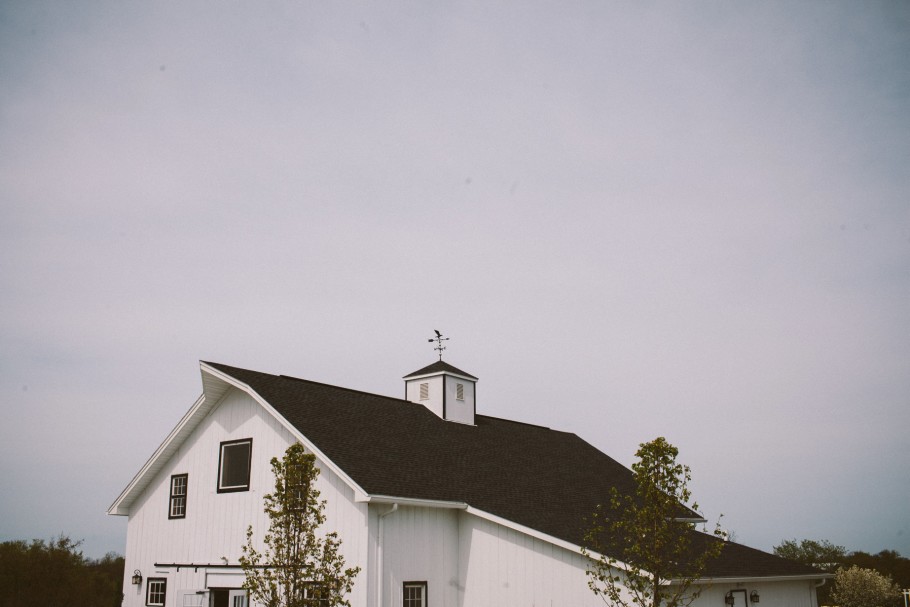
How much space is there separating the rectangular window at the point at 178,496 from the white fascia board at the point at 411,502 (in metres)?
7.19

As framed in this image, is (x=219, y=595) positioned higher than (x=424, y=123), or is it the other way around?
(x=424, y=123)

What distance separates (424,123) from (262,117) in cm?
435

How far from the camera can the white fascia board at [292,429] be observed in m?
17.2

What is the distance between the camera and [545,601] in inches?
700

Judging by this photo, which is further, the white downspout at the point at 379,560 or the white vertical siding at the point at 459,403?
the white vertical siding at the point at 459,403

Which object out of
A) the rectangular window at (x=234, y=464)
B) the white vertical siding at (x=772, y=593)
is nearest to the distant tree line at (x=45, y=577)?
the rectangular window at (x=234, y=464)

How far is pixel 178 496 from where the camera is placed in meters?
21.8

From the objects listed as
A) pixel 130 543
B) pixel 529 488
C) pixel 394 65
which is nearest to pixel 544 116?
pixel 394 65

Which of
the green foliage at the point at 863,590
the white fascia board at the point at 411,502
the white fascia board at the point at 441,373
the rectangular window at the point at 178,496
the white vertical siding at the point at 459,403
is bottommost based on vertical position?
the green foliage at the point at 863,590

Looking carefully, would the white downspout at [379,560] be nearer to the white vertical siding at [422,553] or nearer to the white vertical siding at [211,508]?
the white vertical siding at [422,553]

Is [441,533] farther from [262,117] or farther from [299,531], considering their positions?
[262,117]

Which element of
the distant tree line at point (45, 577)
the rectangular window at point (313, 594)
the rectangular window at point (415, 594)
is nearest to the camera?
the rectangular window at point (313, 594)

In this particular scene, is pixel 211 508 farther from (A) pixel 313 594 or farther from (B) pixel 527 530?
(B) pixel 527 530

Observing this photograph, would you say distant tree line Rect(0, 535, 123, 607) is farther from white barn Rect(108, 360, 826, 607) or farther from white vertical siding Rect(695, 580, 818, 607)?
white vertical siding Rect(695, 580, 818, 607)
